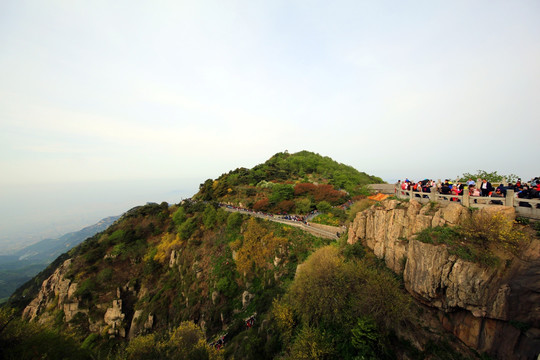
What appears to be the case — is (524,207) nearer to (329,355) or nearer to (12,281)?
(329,355)

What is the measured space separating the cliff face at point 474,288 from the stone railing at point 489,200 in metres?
0.67

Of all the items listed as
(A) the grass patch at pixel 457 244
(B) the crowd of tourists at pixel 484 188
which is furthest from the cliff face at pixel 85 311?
(B) the crowd of tourists at pixel 484 188

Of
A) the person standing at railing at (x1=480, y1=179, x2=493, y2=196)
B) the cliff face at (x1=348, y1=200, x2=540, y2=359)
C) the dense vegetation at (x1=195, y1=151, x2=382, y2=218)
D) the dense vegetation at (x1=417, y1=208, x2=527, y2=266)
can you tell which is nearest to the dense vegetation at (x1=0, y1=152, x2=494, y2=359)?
the dense vegetation at (x1=195, y1=151, x2=382, y2=218)

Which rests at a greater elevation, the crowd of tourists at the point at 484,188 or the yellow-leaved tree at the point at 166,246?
the crowd of tourists at the point at 484,188

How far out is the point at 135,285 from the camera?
34625 millimetres

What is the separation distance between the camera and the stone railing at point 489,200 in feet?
33.6

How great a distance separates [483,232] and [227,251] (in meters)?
29.0

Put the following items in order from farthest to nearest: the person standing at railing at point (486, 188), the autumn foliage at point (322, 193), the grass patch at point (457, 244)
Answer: the autumn foliage at point (322, 193), the person standing at railing at point (486, 188), the grass patch at point (457, 244)

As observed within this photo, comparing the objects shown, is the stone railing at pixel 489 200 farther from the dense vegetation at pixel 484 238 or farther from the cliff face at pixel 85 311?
the cliff face at pixel 85 311

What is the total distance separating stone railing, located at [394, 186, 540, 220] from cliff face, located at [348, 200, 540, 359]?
26.4 inches

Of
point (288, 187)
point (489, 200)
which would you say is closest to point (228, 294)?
point (288, 187)

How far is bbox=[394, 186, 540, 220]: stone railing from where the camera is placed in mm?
10234

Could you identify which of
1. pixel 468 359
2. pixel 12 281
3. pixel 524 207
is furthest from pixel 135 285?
pixel 12 281

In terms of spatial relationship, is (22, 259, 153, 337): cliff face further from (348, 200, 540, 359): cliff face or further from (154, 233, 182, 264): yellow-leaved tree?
(348, 200, 540, 359): cliff face
